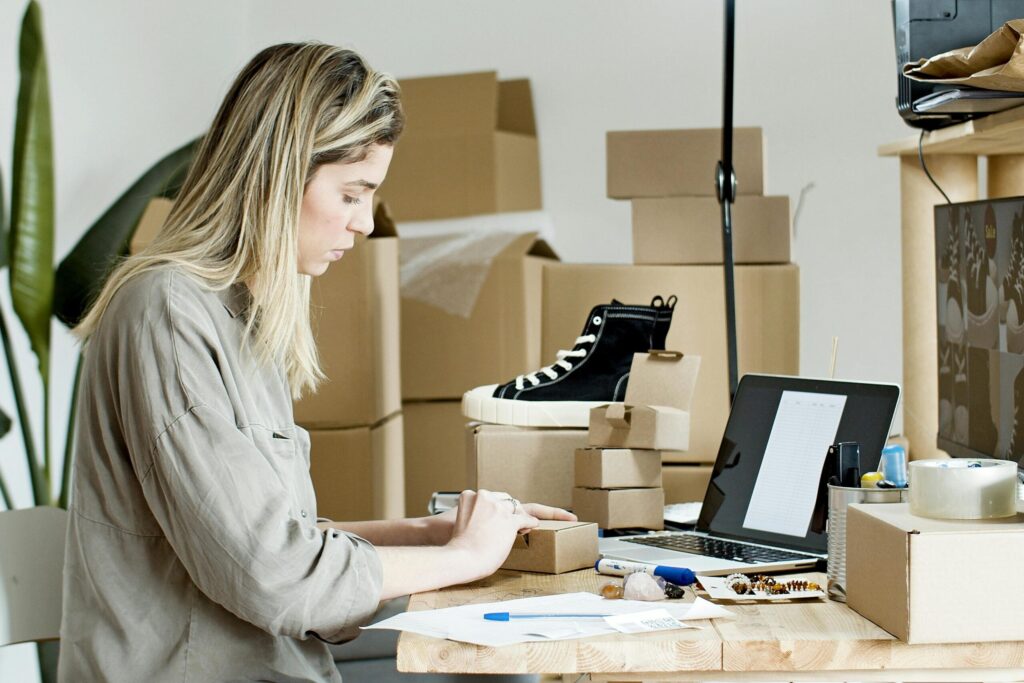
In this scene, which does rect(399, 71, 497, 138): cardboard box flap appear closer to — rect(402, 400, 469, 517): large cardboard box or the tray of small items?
rect(402, 400, 469, 517): large cardboard box

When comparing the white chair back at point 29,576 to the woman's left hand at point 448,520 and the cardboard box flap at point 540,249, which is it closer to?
the woman's left hand at point 448,520

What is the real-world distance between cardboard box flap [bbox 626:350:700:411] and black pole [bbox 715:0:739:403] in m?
0.20

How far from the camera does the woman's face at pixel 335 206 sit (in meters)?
1.15

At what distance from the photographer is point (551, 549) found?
A: 3.95 feet

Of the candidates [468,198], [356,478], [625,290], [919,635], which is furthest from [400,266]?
[919,635]

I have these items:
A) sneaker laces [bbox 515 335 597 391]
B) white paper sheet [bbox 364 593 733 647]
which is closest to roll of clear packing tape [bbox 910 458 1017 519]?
white paper sheet [bbox 364 593 733 647]

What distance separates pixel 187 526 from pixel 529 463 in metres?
0.67

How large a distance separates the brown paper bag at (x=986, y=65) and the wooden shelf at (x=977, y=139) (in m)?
0.13

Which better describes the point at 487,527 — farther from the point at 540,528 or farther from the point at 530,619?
the point at 530,619

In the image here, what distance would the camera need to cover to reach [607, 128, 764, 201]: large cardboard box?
2.09m

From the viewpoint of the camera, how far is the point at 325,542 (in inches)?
40.4

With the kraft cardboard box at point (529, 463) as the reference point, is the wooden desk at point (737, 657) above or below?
below

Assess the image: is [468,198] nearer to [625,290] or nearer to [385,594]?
[625,290]

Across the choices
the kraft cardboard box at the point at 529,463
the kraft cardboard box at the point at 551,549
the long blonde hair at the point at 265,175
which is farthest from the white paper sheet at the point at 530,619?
the kraft cardboard box at the point at 529,463
